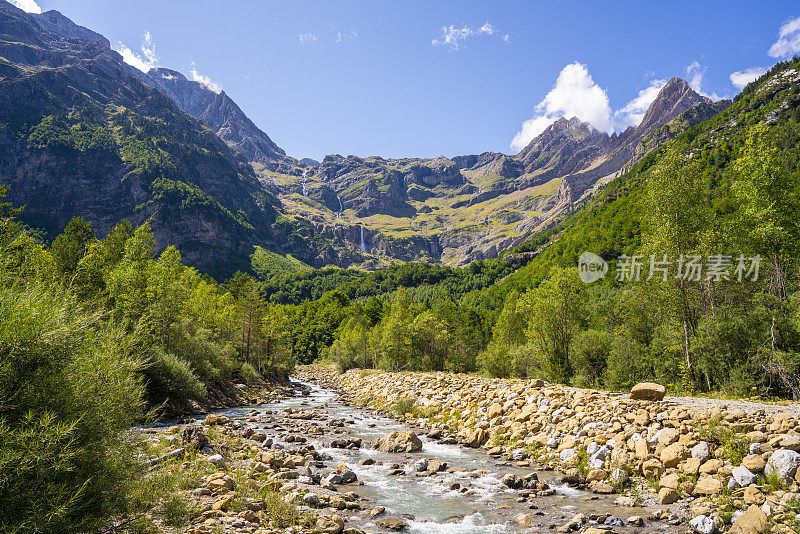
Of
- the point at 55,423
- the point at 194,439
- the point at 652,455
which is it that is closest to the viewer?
the point at 55,423

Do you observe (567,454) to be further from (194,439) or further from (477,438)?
(194,439)

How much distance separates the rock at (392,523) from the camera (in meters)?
11.0

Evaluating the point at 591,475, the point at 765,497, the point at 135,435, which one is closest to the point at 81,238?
the point at 135,435

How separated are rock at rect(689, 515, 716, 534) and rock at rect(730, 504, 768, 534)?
1.42 feet

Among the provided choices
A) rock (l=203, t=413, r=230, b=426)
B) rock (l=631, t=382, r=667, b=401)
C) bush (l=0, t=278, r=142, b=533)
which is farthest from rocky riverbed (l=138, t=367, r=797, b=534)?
bush (l=0, t=278, r=142, b=533)

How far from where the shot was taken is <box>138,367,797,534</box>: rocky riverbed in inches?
415

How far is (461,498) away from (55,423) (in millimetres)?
12305

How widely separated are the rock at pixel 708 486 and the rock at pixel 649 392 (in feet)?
20.5

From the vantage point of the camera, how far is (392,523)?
11.1 m

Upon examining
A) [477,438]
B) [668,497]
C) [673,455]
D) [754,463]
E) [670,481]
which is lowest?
[477,438]

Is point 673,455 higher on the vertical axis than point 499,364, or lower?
higher

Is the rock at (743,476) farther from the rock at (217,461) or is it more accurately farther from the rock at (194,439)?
the rock at (194,439)

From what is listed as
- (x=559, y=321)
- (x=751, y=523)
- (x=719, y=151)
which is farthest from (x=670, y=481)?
(x=719, y=151)

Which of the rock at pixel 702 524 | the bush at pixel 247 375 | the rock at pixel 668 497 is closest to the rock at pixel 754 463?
the rock at pixel 668 497
